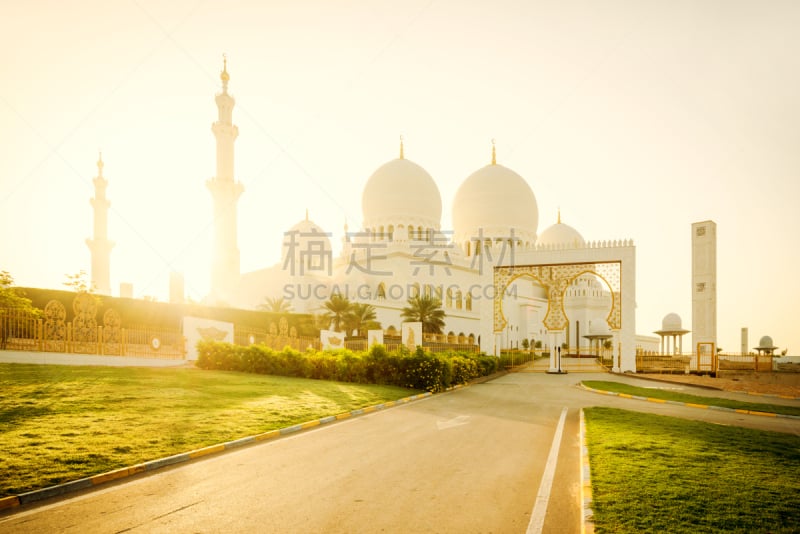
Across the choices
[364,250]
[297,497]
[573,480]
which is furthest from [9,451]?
[364,250]

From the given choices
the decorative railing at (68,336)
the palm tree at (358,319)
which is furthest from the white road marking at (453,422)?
the palm tree at (358,319)

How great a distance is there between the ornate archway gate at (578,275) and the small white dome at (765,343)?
2485 centimetres

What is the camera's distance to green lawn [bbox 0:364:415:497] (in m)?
6.68

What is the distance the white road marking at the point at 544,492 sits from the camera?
4.94m

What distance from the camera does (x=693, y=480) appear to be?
230 inches

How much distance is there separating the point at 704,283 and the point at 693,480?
28.5 m

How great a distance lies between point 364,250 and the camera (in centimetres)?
4691

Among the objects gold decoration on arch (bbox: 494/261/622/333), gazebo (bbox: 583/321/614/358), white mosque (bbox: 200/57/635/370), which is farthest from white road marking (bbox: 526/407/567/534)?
gazebo (bbox: 583/321/614/358)

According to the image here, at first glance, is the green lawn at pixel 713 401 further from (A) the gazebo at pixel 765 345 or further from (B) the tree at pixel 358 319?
(A) the gazebo at pixel 765 345

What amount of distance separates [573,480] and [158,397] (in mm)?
8650

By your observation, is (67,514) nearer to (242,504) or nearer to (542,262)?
(242,504)

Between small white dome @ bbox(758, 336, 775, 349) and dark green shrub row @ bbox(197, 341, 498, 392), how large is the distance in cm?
3833

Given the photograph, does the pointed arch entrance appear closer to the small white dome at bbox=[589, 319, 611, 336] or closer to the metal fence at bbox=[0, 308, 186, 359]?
the metal fence at bbox=[0, 308, 186, 359]

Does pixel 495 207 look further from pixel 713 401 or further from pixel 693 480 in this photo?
pixel 693 480
